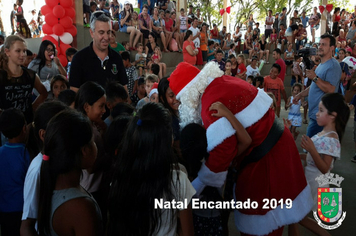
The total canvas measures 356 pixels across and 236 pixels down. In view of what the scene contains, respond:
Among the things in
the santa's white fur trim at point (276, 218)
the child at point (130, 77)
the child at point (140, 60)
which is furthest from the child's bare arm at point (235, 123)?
the child at point (140, 60)

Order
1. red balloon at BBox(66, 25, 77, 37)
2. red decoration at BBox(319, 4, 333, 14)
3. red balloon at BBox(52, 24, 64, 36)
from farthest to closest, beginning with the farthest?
red decoration at BBox(319, 4, 333, 14)
red balloon at BBox(66, 25, 77, 37)
red balloon at BBox(52, 24, 64, 36)

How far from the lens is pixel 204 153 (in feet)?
5.68

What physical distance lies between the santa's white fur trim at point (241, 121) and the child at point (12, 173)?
4.08 feet

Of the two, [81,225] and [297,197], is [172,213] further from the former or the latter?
[297,197]

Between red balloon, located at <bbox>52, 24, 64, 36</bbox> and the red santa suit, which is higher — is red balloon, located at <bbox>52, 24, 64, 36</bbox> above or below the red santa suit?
above

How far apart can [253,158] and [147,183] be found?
691 millimetres

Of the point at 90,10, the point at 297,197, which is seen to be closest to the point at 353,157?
the point at 297,197

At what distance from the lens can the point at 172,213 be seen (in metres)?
1.44

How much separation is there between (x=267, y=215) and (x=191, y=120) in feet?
2.40

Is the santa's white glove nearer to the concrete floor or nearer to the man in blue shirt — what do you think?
the concrete floor

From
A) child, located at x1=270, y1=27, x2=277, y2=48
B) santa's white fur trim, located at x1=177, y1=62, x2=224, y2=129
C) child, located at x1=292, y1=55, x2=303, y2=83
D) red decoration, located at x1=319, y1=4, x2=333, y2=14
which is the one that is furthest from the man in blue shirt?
red decoration, located at x1=319, y1=4, x2=333, y2=14

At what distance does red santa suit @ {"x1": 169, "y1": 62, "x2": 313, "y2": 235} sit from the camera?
1.71 metres

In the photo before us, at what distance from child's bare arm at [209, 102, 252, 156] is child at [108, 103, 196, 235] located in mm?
337

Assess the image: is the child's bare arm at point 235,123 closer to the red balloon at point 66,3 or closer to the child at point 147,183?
the child at point 147,183
